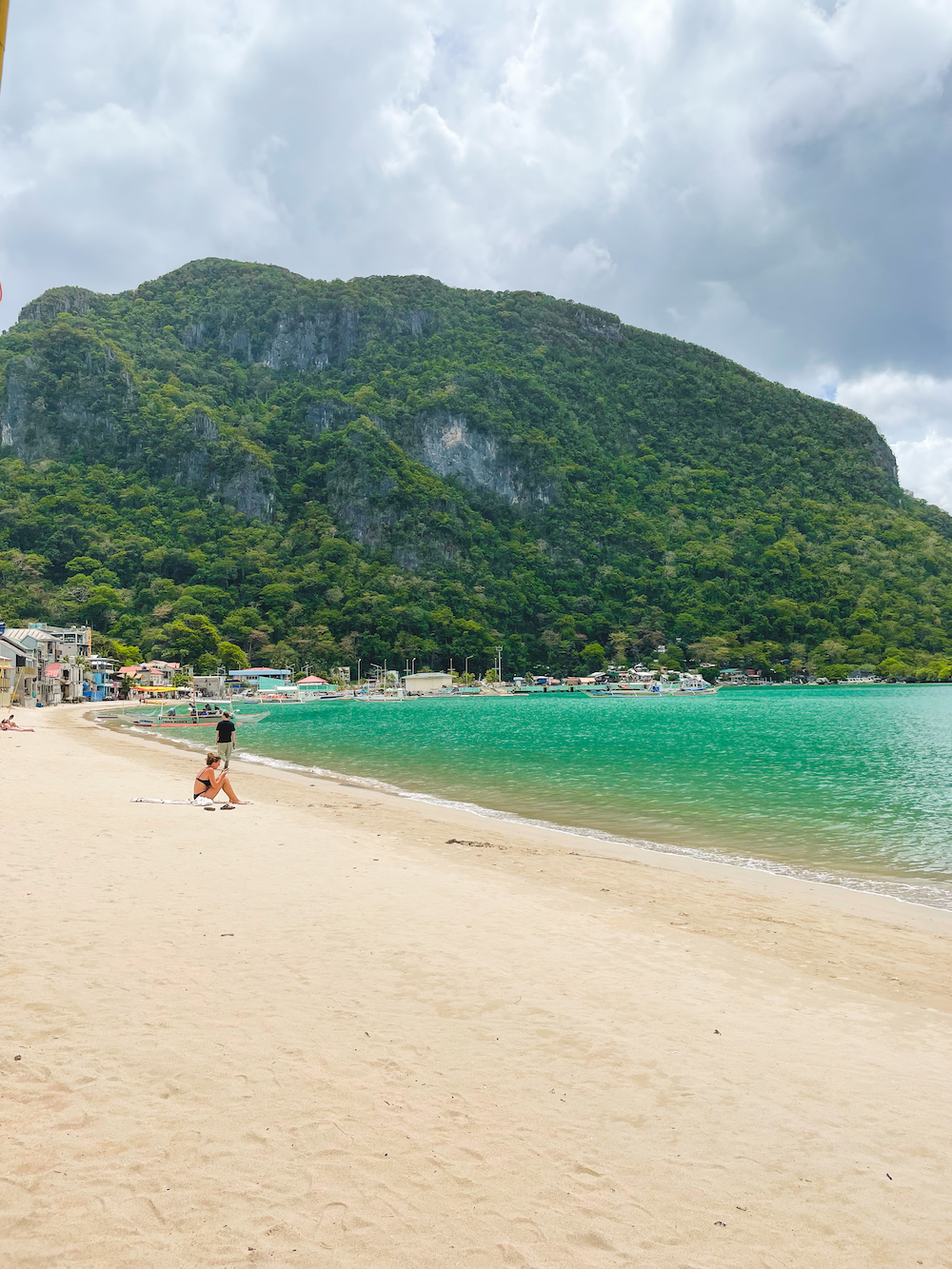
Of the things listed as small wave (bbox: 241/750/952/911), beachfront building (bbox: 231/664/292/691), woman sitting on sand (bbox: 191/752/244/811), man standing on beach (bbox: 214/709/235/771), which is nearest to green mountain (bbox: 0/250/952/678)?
beachfront building (bbox: 231/664/292/691)

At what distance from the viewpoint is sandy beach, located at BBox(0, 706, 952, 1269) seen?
129 inches

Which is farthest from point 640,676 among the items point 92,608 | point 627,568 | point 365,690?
point 92,608

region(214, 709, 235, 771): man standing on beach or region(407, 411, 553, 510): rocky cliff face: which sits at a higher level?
region(407, 411, 553, 510): rocky cliff face

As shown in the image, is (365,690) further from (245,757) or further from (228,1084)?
(228,1084)

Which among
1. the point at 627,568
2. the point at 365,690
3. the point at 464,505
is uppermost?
the point at 464,505

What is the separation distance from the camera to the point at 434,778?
84.8ft

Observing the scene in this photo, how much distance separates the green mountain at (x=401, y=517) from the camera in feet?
457

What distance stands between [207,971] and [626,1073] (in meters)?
3.50

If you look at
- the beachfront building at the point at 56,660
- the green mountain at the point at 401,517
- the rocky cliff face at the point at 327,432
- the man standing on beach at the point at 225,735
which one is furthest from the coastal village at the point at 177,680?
the man standing on beach at the point at 225,735

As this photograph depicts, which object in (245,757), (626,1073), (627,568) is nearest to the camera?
(626,1073)

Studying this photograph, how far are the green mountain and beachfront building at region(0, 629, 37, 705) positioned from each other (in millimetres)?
46594

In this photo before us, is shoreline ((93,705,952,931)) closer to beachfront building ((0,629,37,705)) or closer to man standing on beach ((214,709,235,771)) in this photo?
man standing on beach ((214,709,235,771))

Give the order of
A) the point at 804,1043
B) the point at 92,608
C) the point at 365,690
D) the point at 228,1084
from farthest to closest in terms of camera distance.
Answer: the point at 365,690 < the point at 92,608 < the point at 804,1043 < the point at 228,1084

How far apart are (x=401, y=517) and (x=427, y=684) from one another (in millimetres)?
46815
